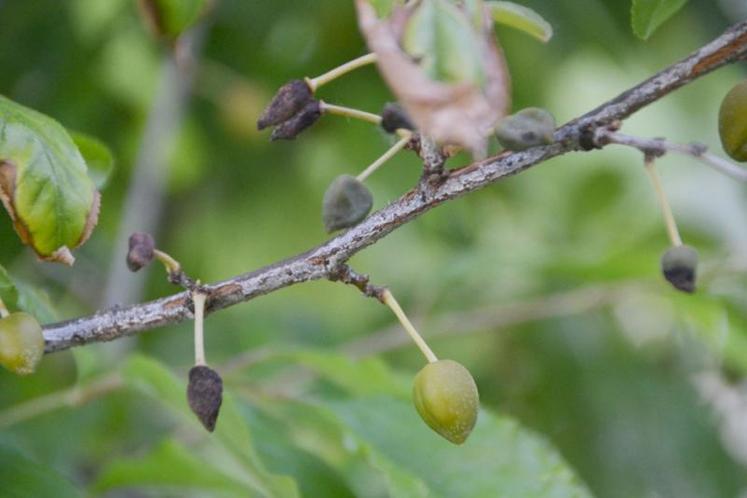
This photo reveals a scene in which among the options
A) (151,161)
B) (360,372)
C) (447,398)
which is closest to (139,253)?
(447,398)

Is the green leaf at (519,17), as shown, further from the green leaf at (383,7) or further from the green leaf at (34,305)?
the green leaf at (34,305)

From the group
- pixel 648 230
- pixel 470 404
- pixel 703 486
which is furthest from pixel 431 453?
pixel 648 230

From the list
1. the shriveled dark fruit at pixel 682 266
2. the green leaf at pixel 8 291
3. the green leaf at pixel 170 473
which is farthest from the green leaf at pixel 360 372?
the shriveled dark fruit at pixel 682 266

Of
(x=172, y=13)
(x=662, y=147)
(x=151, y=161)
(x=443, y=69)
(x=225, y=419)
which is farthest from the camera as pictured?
(x=151, y=161)

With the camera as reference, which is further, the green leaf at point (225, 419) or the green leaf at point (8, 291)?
the green leaf at point (225, 419)

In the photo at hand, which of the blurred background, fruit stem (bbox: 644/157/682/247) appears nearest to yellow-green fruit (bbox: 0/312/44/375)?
fruit stem (bbox: 644/157/682/247)

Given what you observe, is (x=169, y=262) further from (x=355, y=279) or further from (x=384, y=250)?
(x=384, y=250)
